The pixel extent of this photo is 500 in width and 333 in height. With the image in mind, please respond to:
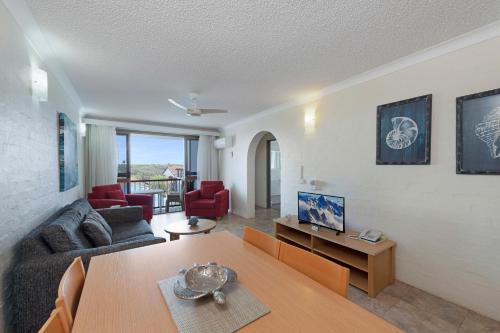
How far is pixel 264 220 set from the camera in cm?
478

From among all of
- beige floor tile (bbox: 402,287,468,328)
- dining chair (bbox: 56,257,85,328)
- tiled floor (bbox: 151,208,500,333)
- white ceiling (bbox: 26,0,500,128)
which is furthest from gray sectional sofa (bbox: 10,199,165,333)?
beige floor tile (bbox: 402,287,468,328)

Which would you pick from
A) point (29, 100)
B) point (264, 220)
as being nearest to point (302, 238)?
point (264, 220)

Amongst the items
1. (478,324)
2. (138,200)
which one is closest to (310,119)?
(478,324)

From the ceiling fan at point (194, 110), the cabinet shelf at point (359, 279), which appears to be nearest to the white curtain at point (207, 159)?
the ceiling fan at point (194, 110)

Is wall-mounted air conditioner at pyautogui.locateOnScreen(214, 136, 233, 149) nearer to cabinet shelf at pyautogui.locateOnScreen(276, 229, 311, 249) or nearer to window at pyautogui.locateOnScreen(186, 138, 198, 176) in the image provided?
window at pyautogui.locateOnScreen(186, 138, 198, 176)

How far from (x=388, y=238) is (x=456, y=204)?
0.72m

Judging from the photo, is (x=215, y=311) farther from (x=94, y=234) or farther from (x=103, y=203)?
(x=103, y=203)

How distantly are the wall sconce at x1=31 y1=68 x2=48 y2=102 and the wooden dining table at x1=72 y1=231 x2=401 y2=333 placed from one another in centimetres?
149

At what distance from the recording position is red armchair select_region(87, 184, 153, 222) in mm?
3721

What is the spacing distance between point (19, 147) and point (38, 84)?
0.61 m

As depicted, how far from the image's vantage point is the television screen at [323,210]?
8.21ft

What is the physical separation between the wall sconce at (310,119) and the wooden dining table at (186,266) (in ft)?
7.66

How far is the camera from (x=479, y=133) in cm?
176

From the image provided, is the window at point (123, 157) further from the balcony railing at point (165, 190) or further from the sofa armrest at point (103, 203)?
the sofa armrest at point (103, 203)
